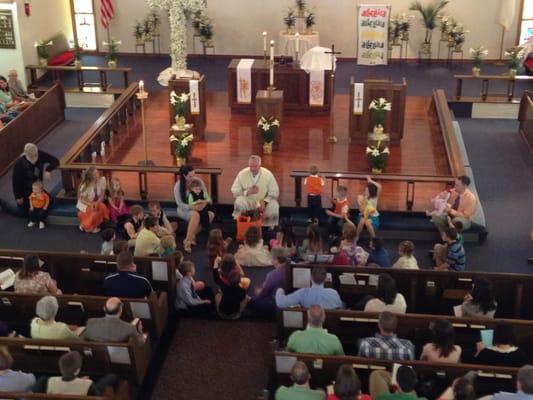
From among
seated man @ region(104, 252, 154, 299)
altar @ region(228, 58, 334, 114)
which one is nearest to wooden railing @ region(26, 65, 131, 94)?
altar @ region(228, 58, 334, 114)

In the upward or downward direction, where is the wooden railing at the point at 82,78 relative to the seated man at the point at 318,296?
upward

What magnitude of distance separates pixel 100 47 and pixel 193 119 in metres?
7.87

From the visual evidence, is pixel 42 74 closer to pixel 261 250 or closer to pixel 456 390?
pixel 261 250

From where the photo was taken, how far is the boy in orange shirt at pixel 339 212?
9461mm

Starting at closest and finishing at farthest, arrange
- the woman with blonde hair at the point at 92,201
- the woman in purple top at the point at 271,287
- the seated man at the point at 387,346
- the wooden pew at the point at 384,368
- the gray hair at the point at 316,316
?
the wooden pew at the point at 384,368, the seated man at the point at 387,346, the gray hair at the point at 316,316, the woman in purple top at the point at 271,287, the woman with blonde hair at the point at 92,201

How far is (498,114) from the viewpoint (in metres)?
15.0

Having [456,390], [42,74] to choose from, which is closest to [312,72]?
[42,74]

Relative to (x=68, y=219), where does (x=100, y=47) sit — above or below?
above

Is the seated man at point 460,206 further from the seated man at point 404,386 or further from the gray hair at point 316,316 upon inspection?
the seated man at point 404,386

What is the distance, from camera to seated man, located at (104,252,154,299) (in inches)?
279

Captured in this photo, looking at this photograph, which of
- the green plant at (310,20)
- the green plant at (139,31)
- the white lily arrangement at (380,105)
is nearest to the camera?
the white lily arrangement at (380,105)

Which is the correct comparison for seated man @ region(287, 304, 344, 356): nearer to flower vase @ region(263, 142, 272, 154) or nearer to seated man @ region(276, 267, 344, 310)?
seated man @ region(276, 267, 344, 310)

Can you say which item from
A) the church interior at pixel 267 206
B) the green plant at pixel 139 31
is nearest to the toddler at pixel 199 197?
the church interior at pixel 267 206

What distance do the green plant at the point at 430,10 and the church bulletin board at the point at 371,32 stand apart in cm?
135
